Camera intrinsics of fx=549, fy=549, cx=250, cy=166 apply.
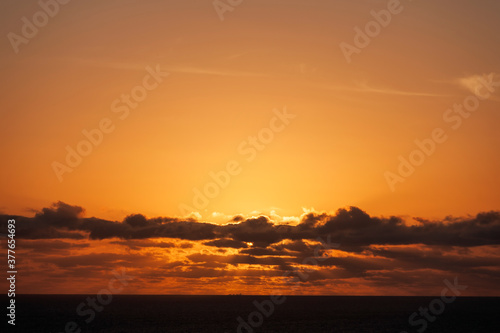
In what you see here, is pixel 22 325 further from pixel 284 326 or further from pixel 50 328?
pixel 284 326

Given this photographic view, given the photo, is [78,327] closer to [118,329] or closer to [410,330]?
[118,329]

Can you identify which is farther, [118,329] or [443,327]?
[443,327]

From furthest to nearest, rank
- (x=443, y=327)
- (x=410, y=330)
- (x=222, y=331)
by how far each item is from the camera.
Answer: (x=443, y=327)
(x=410, y=330)
(x=222, y=331)

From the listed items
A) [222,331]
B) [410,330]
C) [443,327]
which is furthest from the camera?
[443,327]

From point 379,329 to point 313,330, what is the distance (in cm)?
1464

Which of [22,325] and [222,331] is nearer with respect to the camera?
[222,331]

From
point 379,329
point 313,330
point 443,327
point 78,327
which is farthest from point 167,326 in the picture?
point 443,327

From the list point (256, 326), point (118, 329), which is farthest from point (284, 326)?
point (118, 329)

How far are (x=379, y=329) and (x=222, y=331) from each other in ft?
104

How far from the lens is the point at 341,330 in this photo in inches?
4183

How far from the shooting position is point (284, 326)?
11338 centimetres

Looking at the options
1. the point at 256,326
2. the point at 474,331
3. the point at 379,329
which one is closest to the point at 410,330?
the point at 379,329

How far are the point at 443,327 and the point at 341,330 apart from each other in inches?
1075

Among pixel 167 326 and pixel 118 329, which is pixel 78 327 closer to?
pixel 118 329
